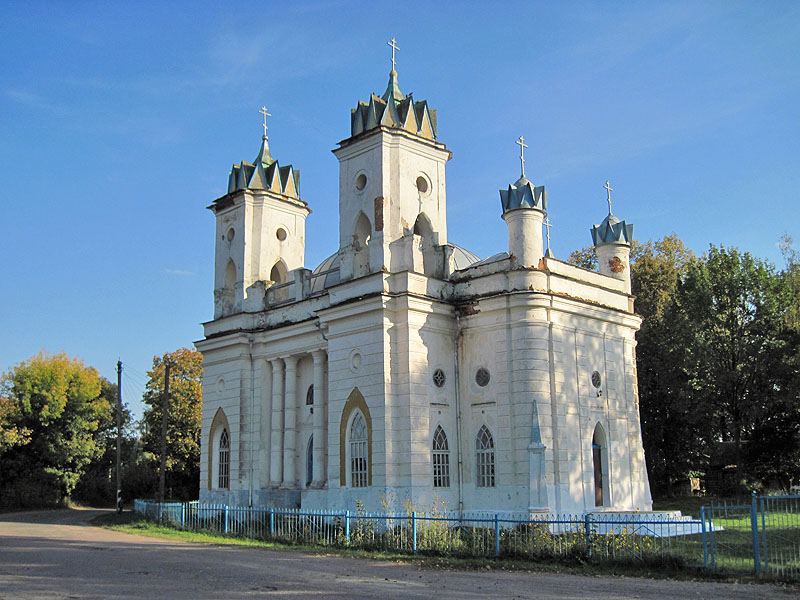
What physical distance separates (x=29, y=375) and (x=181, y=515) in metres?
23.7

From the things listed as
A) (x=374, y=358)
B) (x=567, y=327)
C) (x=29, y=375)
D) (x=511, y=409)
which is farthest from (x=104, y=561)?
(x=29, y=375)

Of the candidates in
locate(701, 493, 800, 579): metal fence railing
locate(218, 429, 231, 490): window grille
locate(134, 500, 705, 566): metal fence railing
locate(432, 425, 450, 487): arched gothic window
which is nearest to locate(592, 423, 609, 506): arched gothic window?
locate(134, 500, 705, 566): metal fence railing

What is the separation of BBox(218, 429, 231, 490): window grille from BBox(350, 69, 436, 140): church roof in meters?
13.4

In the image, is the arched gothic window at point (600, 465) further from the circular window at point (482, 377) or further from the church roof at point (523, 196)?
the church roof at point (523, 196)

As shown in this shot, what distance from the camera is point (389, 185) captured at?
1017 inches

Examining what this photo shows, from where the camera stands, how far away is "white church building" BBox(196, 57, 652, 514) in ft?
76.5

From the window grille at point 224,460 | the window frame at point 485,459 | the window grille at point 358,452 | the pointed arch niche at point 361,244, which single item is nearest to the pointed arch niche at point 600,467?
the window frame at point 485,459

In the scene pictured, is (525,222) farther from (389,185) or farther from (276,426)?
(276,426)

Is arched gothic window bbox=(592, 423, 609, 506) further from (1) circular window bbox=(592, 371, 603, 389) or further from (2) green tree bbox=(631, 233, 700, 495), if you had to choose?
(2) green tree bbox=(631, 233, 700, 495)

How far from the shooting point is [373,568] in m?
16.5

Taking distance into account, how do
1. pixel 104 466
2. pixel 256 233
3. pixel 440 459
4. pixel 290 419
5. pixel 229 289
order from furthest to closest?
pixel 104 466 → pixel 229 289 → pixel 256 233 → pixel 290 419 → pixel 440 459

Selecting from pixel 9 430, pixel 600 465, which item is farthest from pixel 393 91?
pixel 9 430

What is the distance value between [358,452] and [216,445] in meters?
9.55

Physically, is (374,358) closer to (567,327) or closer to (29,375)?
(567,327)
